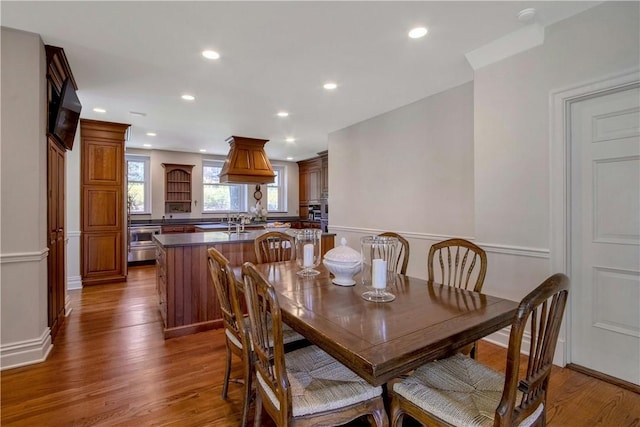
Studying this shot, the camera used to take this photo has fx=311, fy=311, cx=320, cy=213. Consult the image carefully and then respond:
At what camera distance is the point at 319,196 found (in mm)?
7824

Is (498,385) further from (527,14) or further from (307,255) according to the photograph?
(527,14)

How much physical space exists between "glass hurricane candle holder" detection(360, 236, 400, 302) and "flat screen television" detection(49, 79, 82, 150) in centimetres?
296

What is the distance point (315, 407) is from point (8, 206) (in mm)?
2743

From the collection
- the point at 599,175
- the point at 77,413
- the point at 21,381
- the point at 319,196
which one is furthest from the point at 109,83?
the point at 319,196

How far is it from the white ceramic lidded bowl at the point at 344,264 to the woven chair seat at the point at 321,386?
49cm

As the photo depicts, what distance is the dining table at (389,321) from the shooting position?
1.08m

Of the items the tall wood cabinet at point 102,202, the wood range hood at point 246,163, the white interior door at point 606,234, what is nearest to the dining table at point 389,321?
the white interior door at point 606,234

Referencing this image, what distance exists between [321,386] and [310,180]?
23.5 ft

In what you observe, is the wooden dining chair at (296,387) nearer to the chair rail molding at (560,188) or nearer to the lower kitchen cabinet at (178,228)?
the chair rail molding at (560,188)

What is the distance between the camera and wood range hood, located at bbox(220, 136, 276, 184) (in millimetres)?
5543

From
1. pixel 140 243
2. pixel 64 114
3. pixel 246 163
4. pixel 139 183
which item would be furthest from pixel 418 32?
pixel 139 183

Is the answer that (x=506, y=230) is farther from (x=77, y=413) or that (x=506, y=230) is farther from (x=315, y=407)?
(x=77, y=413)

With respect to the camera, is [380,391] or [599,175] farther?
[599,175]

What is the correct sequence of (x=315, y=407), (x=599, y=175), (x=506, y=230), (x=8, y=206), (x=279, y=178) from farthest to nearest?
(x=279, y=178) → (x=506, y=230) → (x=8, y=206) → (x=599, y=175) → (x=315, y=407)
